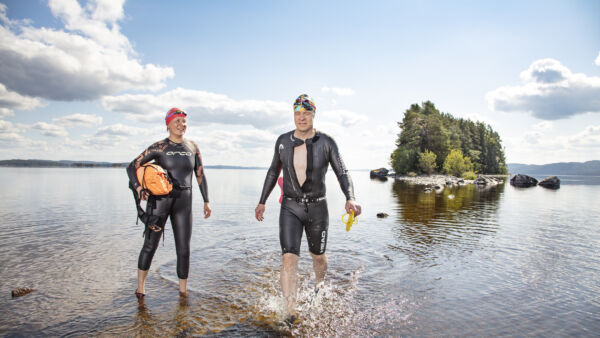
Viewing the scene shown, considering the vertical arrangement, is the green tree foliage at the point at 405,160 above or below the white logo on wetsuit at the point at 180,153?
above

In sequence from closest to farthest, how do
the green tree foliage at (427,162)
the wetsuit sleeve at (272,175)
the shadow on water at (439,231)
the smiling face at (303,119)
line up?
the smiling face at (303,119)
the wetsuit sleeve at (272,175)
the shadow on water at (439,231)
the green tree foliage at (427,162)

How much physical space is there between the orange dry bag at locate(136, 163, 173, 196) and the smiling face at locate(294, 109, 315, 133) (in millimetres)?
2265

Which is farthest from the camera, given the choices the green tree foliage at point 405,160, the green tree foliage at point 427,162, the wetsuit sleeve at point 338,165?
the green tree foliage at point 405,160

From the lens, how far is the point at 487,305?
5559mm

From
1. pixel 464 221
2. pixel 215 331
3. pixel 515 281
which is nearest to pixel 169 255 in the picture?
pixel 215 331

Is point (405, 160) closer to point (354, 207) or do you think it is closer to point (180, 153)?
point (354, 207)

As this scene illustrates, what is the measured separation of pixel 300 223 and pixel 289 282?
0.88 m

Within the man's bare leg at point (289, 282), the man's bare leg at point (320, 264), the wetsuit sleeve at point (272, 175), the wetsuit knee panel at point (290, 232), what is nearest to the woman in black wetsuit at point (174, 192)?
the wetsuit sleeve at point (272, 175)

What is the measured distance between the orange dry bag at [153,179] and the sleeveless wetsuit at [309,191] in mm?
1837

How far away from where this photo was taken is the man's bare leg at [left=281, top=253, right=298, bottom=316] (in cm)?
480

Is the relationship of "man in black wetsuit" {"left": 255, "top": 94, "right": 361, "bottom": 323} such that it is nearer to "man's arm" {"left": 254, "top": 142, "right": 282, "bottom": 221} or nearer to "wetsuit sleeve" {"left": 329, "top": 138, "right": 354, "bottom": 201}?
"wetsuit sleeve" {"left": 329, "top": 138, "right": 354, "bottom": 201}

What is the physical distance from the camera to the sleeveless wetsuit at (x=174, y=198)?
539 cm

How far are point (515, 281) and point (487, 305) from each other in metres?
1.81

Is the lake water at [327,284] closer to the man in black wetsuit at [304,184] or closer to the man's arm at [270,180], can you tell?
the man in black wetsuit at [304,184]
